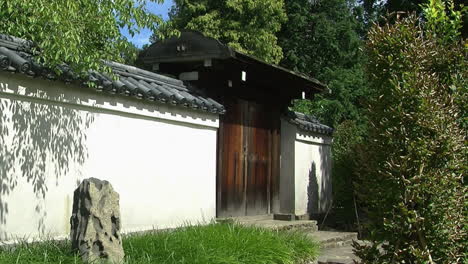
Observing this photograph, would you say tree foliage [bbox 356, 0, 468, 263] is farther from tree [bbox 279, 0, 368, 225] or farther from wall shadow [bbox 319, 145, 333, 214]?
tree [bbox 279, 0, 368, 225]

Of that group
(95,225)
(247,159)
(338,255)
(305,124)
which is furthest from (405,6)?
(95,225)

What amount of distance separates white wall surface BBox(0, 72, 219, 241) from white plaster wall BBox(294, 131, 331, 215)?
3198 mm

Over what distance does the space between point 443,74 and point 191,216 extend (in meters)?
4.89

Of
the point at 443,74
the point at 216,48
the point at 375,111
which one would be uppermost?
the point at 216,48

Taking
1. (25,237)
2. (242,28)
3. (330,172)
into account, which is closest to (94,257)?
(25,237)

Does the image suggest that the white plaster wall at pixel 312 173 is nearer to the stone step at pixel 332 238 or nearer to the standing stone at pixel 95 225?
the stone step at pixel 332 238

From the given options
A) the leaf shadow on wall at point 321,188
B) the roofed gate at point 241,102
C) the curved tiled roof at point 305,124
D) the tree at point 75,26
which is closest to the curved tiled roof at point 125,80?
the tree at point 75,26

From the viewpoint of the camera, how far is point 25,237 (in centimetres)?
612

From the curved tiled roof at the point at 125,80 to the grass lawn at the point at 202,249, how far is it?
1.90 meters

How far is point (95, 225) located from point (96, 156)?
6.72 ft

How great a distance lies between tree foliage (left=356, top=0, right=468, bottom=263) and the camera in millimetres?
4762

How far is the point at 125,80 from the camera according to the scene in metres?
7.80

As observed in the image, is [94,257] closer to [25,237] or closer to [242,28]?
[25,237]

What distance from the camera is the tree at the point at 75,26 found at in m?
5.36
